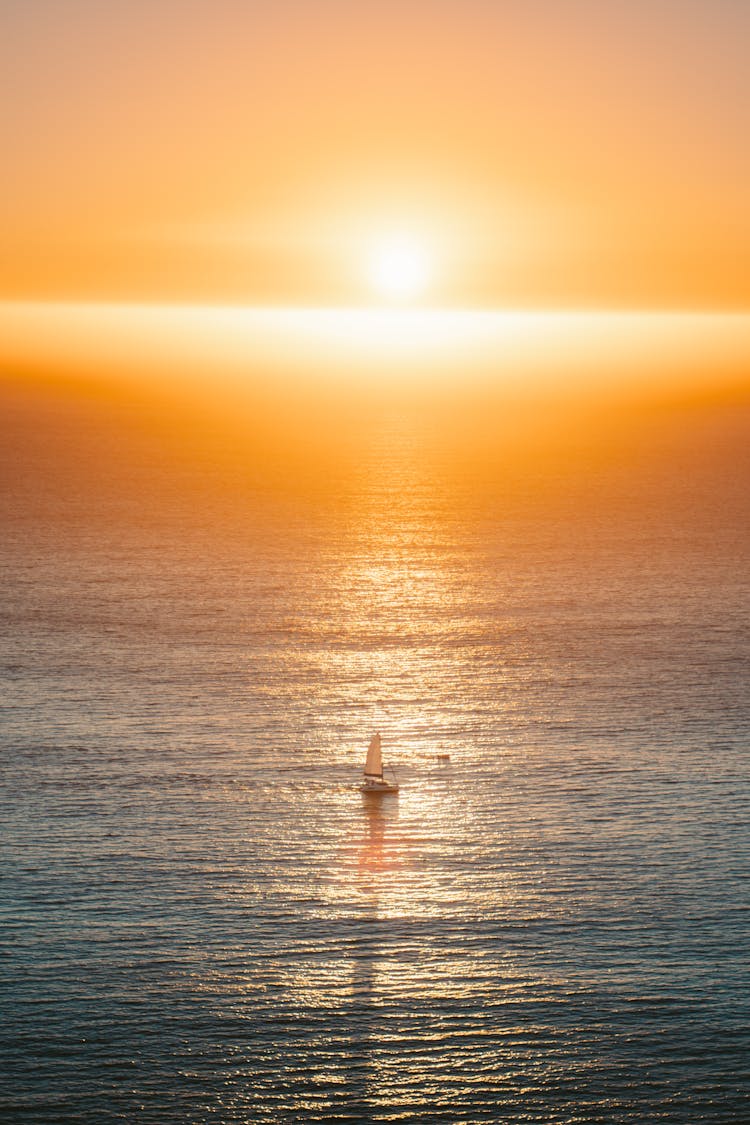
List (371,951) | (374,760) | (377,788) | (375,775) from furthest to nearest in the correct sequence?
(374,760), (375,775), (377,788), (371,951)

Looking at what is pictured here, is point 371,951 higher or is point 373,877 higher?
point 373,877

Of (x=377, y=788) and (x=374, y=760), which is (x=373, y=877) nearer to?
(x=377, y=788)

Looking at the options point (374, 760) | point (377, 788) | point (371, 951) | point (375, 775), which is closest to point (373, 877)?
point (371, 951)

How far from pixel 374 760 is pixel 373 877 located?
63.7ft

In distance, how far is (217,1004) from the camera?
262 ft

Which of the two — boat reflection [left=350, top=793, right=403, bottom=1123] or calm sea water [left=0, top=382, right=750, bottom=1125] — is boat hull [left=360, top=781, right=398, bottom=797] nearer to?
boat reflection [left=350, top=793, right=403, bottom=1123]

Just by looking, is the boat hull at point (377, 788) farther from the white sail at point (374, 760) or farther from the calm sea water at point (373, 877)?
the calm sea water at point (373, 877)

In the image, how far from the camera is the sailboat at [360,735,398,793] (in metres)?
115

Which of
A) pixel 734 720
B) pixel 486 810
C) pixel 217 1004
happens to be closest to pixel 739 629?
pixel 734 720

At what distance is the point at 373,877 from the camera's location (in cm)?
9856

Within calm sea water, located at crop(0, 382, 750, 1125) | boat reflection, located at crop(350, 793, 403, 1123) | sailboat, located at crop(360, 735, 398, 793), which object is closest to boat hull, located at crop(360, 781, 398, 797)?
sailboat, located at crop(360, 735, 398, 793)

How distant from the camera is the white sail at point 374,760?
381 ft

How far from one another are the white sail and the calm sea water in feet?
8.84

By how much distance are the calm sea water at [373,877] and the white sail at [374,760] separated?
106 inches
